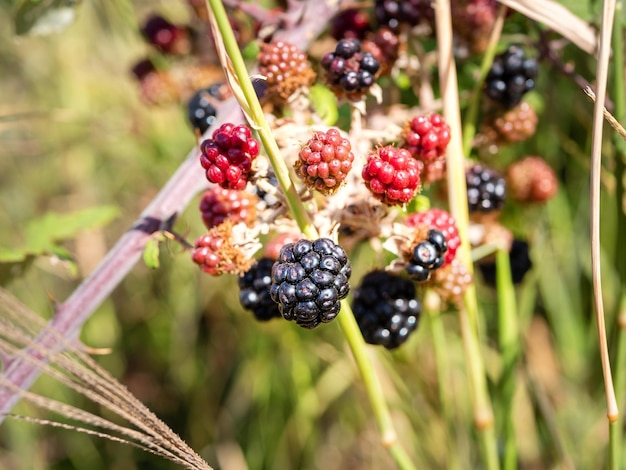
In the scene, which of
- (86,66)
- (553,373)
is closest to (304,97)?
(553,373)

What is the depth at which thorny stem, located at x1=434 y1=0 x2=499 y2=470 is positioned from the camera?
3.39ft

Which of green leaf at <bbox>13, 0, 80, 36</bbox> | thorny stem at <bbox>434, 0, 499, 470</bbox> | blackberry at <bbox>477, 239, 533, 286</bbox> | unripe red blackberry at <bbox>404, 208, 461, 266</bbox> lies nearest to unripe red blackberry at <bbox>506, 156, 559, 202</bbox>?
blackberry at <bbox>477, 239, 533, 286</bbox>

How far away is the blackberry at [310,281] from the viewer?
2.41ft

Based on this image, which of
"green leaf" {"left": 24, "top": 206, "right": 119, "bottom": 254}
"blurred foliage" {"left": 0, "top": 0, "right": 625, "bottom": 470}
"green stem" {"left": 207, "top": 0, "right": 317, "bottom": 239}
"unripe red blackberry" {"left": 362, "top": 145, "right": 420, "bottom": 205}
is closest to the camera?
"green stem" {"left": 207, "top": 0, "right": 317, "bottom": 239}

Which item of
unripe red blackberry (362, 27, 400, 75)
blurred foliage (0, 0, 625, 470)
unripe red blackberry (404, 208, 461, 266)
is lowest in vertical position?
blurred foliage (0, 0, 625, 470)

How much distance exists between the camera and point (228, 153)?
0.80 meters

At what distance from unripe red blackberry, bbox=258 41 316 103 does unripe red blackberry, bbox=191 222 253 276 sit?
0.24 m

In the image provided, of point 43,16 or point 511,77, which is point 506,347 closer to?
point 511,77

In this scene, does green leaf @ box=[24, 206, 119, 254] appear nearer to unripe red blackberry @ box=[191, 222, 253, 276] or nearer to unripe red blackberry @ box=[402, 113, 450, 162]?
unripe red blackberry @ box=[191, 222, 253, 276]

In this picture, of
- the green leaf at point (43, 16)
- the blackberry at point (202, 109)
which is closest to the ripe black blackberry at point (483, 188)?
the blackberry at point (202, 109)

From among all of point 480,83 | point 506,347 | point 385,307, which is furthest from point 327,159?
point 506,347

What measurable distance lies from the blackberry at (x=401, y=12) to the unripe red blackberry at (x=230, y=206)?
0.43 meters

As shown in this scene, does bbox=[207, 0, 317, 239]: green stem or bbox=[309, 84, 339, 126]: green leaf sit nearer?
bbox=[207, 0, 317, 239]: green stem

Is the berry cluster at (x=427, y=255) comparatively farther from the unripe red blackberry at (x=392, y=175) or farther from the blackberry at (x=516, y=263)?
the blackberry at (x=516, y=263)
